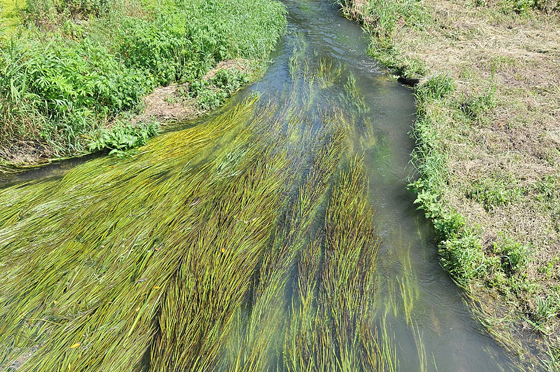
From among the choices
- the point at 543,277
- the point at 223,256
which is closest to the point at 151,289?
the point at 223,256

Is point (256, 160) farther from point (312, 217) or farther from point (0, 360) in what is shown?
point (0, 360)

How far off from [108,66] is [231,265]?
4160mm

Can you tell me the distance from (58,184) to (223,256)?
2557 mm

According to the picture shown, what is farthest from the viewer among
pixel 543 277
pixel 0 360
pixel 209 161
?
pixel 209 161

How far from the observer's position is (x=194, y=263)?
3.97 metres

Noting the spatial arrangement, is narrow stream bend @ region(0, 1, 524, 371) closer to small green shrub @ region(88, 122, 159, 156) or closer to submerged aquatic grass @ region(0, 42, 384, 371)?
submerged aquatic grass @ region(0, 42, 384, 371)

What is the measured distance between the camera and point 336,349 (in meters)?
3.33

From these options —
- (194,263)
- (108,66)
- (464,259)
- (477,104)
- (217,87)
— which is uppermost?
(108,66)

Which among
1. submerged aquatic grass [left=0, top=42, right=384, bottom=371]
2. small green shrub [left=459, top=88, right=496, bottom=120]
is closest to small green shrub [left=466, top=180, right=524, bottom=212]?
submerged aquatic grass [left=0, top=42, right=384, bottom=371]

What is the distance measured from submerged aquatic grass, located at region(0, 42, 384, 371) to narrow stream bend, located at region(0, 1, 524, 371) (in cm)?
2

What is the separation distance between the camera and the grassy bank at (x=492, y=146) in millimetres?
3938

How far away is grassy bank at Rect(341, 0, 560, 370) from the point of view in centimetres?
394

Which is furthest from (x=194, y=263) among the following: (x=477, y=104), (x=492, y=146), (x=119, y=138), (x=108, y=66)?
(x=477, y=104)

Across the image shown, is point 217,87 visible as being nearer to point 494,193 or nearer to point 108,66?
point 108,66
